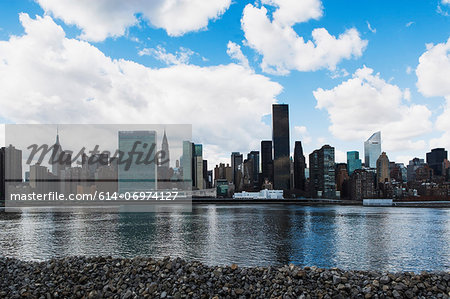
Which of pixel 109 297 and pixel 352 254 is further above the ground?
pixel 109 297

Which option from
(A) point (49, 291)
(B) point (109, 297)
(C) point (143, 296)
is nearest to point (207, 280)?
(C) point (143, 296)

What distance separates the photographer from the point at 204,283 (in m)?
18.8

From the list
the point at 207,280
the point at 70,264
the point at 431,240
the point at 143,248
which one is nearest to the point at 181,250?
the point at 143,248

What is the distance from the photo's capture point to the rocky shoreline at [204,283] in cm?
1778

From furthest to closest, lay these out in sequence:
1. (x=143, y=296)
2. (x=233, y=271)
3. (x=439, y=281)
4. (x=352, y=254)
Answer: (x=352, y=254)
(x=233, y=271)
(x=439, y=281)
(x=143, y=296)

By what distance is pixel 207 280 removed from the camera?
62.6 feet

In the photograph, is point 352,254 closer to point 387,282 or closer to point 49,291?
point 387,282

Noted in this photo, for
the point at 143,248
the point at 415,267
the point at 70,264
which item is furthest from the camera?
the point at 143,248

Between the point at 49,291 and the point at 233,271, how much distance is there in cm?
1074

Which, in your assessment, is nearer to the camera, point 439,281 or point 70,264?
point 439,281

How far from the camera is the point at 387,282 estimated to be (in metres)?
18.6

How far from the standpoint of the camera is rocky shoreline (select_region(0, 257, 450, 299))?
17781mm

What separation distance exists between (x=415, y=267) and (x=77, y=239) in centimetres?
4352

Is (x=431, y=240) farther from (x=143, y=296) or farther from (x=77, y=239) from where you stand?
(x=77, y=239)
